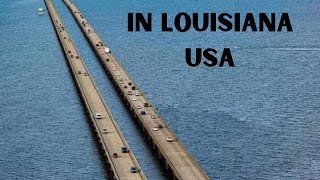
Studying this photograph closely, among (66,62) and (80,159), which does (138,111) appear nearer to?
(80,159)

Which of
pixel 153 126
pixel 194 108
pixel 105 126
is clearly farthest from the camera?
pixel 194 108

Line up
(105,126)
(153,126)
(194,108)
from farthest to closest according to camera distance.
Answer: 1. (194,108)
2. (105,126)
3. (153,126)

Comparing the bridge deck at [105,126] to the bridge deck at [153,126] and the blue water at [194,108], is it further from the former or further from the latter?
the bridge deck at [153,126]

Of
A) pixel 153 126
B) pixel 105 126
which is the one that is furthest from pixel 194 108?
pixel 105 126

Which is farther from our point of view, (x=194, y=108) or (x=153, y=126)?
(x=194, y=108)

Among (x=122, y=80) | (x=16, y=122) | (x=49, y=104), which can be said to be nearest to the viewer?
(x=16, y=122)

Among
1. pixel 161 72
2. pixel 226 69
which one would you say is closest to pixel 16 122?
pixel 161 72

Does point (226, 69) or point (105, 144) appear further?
point (226, 69)

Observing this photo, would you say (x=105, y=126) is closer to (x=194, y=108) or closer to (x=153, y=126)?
(x=153, y=126)

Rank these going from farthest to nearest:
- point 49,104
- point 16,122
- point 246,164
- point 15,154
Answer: point 49,104 < point 16,122 < point 15,154 < point 246,164
